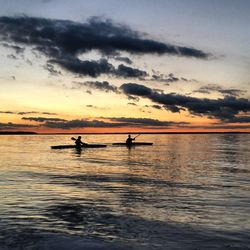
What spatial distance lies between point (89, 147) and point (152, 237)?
67.7 meters

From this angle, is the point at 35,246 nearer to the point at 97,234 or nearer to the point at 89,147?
the point at 97,234

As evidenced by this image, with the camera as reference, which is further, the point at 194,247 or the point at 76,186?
the point at 76,186

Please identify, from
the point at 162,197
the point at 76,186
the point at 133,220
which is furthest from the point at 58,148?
the point at 133,220

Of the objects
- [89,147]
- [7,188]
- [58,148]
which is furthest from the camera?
[89,147]

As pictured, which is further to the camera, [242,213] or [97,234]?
[242,213]

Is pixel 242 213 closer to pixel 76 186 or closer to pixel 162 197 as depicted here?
pixel 162 197

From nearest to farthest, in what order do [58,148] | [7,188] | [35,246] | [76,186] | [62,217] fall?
[35,246] → [62,217] → [7,188] → [76,186] → [58,148]

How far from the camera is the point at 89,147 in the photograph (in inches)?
3174

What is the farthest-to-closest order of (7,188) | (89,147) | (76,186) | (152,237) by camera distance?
(89,147), (76,186), (7,188), (152,237)

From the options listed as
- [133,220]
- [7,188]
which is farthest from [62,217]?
[7,188]

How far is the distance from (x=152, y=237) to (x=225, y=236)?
9.34 ft

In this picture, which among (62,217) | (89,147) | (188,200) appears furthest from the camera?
(89,147)

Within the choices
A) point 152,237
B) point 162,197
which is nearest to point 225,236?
point 152,237

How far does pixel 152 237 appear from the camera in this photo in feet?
44.4
